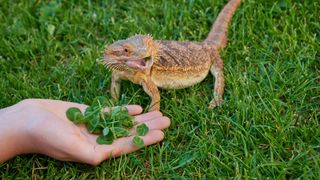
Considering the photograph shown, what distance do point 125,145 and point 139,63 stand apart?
0.62m

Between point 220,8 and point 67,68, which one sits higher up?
point 220,8

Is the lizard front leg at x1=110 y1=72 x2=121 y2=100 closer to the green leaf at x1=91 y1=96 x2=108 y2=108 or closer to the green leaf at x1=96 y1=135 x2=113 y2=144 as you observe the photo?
the green leaf at x1=91 y1=96 x2=108 y2=108

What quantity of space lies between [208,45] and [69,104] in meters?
1.32

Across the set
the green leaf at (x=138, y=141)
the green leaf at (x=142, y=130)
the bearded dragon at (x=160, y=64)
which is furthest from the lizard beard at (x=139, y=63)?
the green leaf at (x=138, y=141)

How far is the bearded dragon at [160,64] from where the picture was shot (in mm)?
3882

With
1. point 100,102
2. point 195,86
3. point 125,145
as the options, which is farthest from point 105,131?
point 195,86

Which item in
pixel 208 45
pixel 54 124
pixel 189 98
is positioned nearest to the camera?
pixel 54 124

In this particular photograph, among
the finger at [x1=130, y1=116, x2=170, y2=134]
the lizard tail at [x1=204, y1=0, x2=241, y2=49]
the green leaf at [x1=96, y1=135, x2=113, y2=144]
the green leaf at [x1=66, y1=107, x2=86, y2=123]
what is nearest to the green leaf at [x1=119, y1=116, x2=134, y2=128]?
the finger at [x1=130, y1=116, x2=170, y2=134]

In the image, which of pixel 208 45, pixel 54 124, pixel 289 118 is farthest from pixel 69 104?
pixel 289 118

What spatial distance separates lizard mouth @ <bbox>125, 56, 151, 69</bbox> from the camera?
3.90m

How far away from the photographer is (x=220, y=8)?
5.10 metres

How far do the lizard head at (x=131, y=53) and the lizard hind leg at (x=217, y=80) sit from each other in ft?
1.95

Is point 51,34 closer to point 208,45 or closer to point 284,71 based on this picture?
point 208,45

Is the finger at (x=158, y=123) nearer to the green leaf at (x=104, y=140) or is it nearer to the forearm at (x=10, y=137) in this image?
the green leaf at (x=104, y=140)
